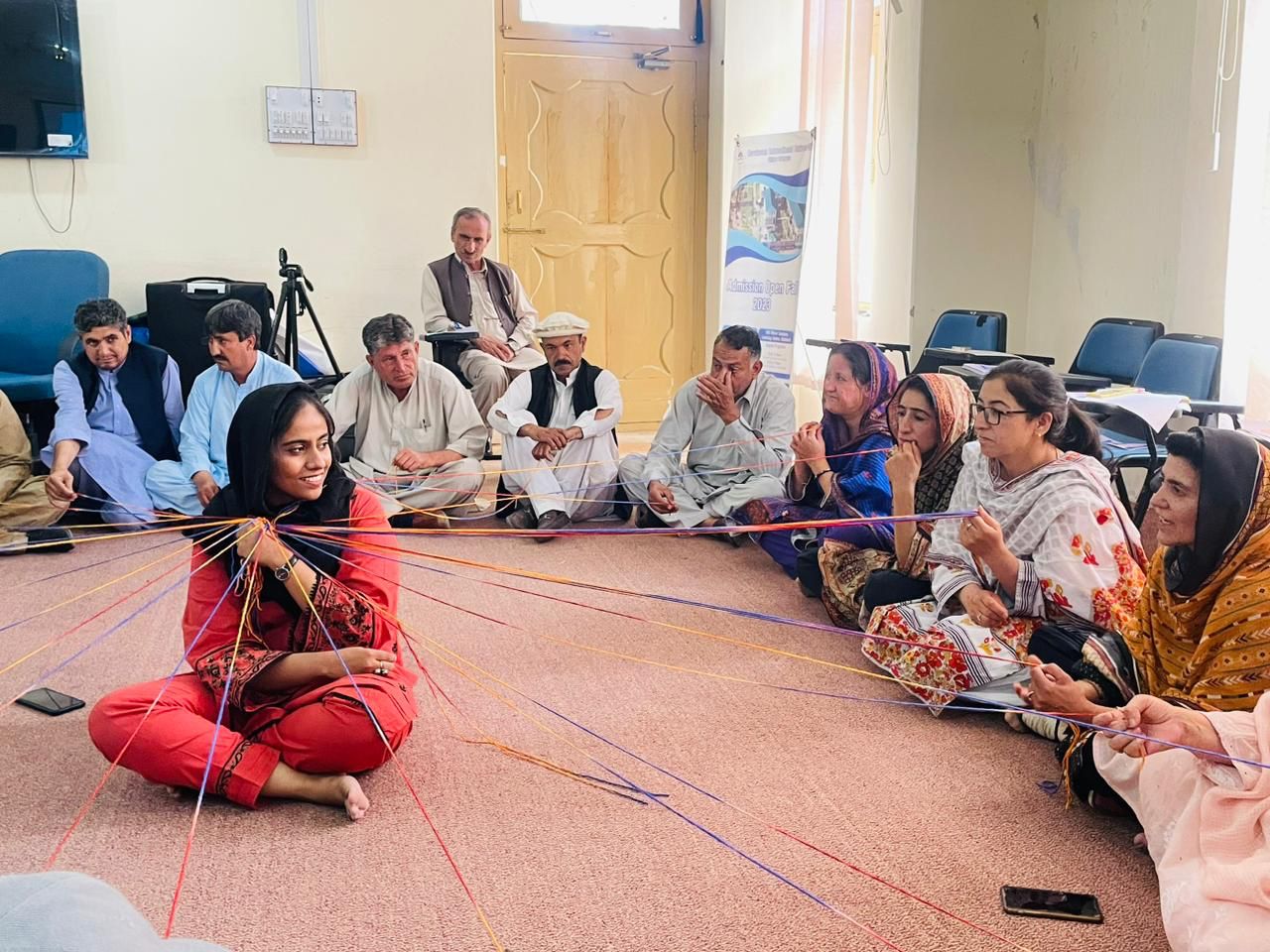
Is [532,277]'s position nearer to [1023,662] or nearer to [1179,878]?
[1023,662]

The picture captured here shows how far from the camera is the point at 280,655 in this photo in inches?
99.1

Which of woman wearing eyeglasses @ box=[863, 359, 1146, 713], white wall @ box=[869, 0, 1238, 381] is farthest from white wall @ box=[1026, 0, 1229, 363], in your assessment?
woman wearing eyeglasses @ box=[863, 359, 1146, 713]

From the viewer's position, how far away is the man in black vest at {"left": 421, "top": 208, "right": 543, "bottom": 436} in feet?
19.7

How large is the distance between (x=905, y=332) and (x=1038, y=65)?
1.49 meters

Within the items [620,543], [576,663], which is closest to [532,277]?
[620,543]

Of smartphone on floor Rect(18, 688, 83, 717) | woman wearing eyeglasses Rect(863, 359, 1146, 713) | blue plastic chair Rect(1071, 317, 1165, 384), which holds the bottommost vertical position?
smartphone on floor Rect(18, 688, 83, 717)

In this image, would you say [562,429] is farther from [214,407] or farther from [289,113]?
[289,113]

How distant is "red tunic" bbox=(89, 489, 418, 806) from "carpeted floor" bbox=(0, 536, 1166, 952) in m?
0.10

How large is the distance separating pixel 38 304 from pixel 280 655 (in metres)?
4.02

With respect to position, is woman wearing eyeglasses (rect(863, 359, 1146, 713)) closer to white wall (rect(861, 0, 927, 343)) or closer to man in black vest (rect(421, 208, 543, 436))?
man in black vest (rect(421, 208, 543, 436))

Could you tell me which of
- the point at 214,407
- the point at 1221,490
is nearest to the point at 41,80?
the point at 214,407

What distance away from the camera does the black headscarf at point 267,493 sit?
2453 mm

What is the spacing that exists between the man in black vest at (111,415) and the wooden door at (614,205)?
2.66 metres

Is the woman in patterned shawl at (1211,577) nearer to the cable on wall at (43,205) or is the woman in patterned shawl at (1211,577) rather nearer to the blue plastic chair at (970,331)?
the blue plastic chair at (970,331)
